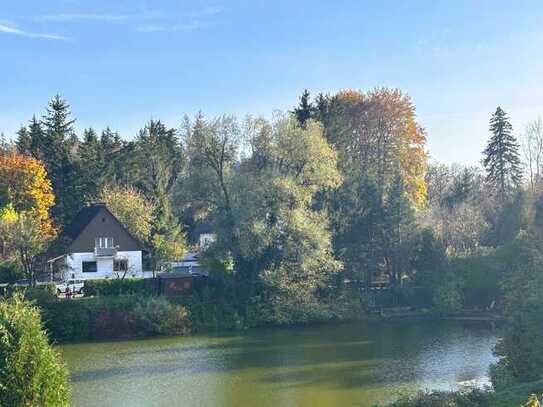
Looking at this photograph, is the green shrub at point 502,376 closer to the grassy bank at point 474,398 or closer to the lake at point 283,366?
the grassy bank at point 474,398

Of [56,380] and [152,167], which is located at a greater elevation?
[152,167]

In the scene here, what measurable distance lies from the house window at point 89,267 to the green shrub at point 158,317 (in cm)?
943

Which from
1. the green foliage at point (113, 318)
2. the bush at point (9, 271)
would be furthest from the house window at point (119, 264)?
the green foliage at point (113, 318)

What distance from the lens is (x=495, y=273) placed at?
131ft

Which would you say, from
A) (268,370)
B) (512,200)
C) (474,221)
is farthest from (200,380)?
(474,221)

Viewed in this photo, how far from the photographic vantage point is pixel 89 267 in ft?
145

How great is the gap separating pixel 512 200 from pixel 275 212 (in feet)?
53.5

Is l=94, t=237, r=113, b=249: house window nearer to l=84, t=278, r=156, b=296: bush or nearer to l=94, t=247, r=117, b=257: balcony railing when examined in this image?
l=94, t=247, r=117, b=257: balcony railing

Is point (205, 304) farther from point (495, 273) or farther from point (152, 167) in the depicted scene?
point (152, 167)

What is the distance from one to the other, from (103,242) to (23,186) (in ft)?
27.5

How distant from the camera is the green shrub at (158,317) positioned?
116 ft

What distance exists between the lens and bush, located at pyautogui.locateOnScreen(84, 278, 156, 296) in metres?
37.6

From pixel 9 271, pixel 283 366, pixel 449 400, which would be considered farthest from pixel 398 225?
pixel 449 400

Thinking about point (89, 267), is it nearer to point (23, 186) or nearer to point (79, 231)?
point (79, 231)
